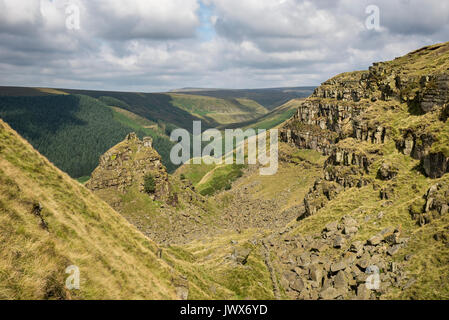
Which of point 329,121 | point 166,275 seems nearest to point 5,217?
point 166,275

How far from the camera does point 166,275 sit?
30766 mm

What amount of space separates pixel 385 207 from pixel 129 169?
77536mm

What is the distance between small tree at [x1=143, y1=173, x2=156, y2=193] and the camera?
96.6 metres

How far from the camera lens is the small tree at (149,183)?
317ft

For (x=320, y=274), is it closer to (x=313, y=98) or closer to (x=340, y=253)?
(x=340, y=253)

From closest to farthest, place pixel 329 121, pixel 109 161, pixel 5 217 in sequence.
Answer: pixel 5 217
pixel 109 161
pixel 329 121

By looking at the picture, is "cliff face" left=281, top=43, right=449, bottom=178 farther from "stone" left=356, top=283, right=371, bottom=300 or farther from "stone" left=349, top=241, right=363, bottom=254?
"stone" left=356, top=283, right=371, bottom=300

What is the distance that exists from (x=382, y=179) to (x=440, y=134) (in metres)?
12.4

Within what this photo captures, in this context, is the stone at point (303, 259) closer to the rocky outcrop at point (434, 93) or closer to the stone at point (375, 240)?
the stone at point (375, 240)

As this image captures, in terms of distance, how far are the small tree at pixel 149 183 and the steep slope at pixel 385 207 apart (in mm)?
50180

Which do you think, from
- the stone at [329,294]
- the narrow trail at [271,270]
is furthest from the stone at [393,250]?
the narrow trail at [271,270]

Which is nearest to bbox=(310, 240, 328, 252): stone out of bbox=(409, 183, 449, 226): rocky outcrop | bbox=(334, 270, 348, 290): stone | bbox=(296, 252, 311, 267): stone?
bbox=(296, 252, 311, 267): stone

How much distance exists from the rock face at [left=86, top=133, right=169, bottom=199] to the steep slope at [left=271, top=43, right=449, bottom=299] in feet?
171

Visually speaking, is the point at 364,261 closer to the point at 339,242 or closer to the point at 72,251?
the point at 339,242
